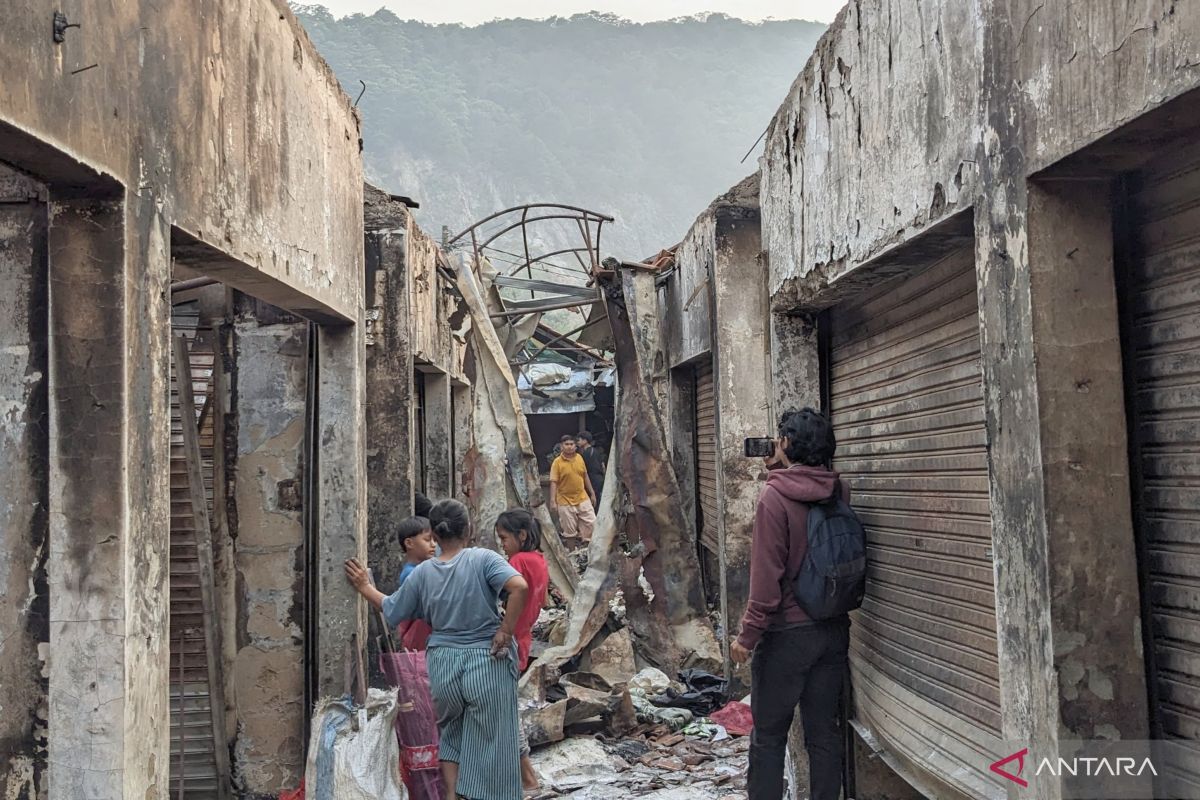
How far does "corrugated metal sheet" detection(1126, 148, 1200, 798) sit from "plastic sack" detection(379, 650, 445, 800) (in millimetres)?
3168

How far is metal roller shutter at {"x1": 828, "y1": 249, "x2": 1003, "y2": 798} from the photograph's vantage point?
302cm

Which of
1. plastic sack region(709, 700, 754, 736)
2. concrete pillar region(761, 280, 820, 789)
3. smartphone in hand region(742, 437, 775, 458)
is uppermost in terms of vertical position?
concrete pillar region(761, 280, 820, 789)

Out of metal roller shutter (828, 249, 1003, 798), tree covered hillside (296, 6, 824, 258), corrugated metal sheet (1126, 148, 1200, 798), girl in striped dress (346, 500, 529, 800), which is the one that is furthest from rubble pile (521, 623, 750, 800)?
tree covered hillside (296, 6, 824, 258)

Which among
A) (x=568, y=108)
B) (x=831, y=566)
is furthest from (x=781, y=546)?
(x=568, y=108)

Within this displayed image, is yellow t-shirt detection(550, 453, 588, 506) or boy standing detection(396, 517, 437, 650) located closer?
boy standing detection(396, 517, 437, 650)

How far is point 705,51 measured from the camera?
3615 inches

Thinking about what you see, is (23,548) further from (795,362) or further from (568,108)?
(568,108)

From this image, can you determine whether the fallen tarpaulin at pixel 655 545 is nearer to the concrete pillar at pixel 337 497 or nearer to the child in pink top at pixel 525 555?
the child in pink top at pixel 525 555

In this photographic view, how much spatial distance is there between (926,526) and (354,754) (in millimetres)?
2469

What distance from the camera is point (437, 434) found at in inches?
378

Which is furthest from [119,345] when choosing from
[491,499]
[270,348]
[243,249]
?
[491,499]

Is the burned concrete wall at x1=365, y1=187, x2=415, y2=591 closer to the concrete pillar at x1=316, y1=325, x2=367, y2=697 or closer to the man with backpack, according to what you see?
the concrete pillar at x1=316, y1=325, x2=367, y2=697

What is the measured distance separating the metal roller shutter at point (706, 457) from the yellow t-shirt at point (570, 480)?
4.42 metres

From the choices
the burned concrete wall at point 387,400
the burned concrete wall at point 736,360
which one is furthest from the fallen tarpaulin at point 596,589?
the burned concrete wall at point 387,400
